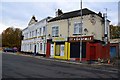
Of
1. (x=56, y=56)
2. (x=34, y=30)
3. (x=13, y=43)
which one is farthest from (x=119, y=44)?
(x=13, y=43)

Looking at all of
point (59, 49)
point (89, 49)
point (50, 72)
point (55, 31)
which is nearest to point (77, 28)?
point (89, 49)

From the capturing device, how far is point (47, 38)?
41.4 meters

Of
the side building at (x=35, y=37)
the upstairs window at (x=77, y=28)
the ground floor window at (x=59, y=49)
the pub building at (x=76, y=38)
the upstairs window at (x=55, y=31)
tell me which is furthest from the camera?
the side building at (x=35, y=37)

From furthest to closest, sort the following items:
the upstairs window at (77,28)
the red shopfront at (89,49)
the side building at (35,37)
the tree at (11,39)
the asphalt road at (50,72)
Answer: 1. the tree at (11,39)
2. the side building at (35,37)
3. the upstairs window at (77,28)
4. the red shopfront at (89,49)
5. the asphalt road at (50,72)

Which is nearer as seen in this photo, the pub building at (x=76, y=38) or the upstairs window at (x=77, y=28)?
the pub building at (x=76, y=38)

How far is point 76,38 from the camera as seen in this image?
115ft

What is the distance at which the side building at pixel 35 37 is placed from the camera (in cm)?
4339

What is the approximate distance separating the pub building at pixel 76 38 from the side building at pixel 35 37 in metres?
2.70

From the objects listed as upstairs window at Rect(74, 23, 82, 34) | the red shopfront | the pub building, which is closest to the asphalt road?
the red shopfront

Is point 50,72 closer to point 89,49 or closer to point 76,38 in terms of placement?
point 89,49

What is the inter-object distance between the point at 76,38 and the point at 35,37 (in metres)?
15.5

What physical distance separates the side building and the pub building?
2701 millimetres

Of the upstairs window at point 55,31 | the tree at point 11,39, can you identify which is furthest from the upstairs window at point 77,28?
the tree at point 11,39

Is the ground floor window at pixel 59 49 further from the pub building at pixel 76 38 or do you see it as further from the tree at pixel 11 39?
the tree at pixel 11 39
